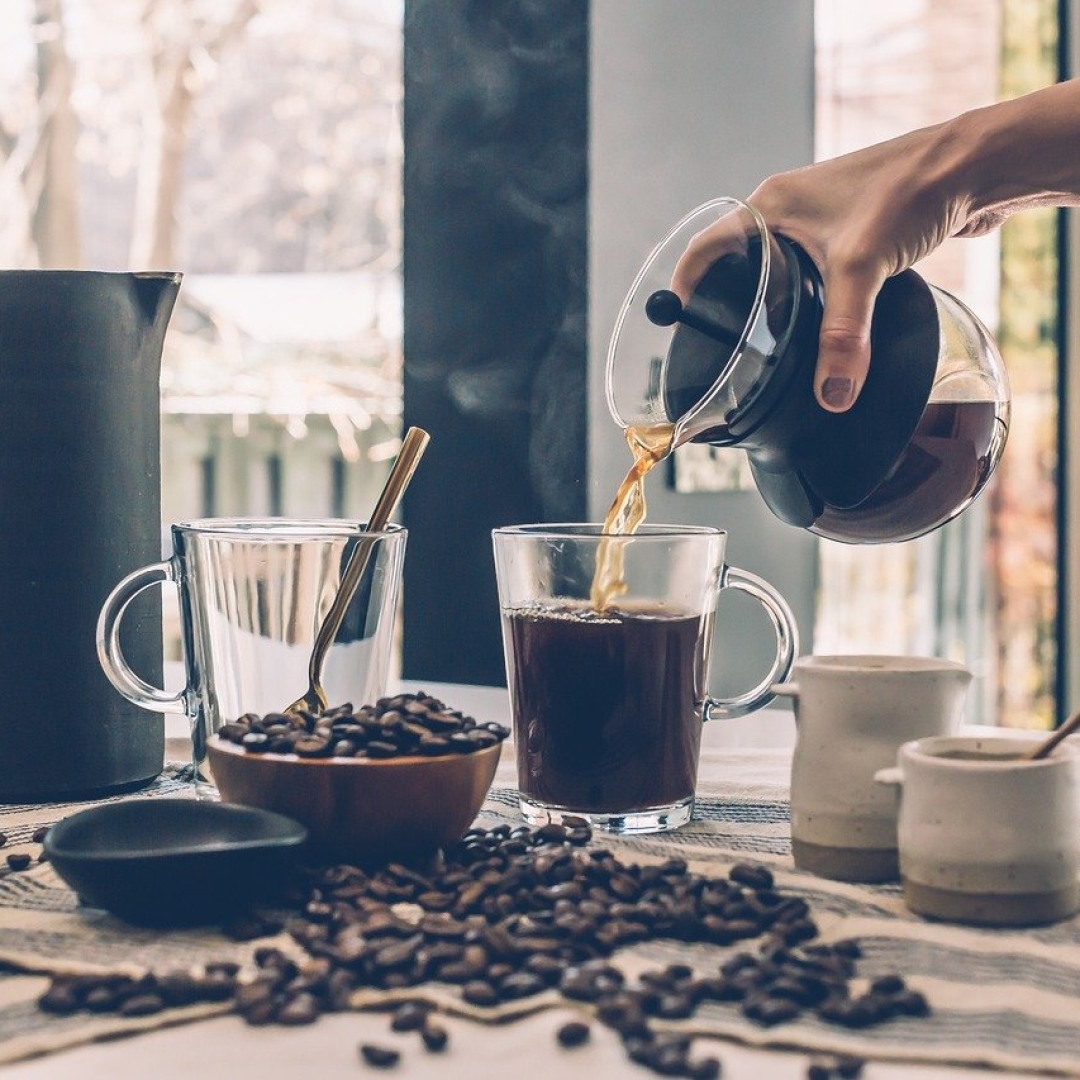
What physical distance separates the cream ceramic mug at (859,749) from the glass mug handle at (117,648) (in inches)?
20.5

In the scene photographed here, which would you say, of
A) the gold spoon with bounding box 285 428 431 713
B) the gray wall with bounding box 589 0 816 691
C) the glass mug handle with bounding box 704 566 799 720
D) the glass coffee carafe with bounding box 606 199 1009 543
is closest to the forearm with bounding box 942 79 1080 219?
the glass coffee carafe with bounding box 606 199 1009 543

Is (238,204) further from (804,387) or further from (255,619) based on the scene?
(804,387)

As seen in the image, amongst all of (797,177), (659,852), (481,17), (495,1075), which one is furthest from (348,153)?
(495,1075)

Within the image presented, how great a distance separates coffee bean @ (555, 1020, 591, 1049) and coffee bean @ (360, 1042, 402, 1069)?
0.27 ft

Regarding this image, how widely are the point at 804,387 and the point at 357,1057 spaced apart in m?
0.64

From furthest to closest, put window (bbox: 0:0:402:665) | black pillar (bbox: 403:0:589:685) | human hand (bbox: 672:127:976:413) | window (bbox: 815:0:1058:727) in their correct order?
1. window (bbox: 0:0:402:665)
2. window (bbox: 815:0:1058:727)
3. black pillar (bbox: 403:0:589:685)
4. human hand (bbox: 672:127:976:413)

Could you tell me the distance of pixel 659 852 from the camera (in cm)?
117

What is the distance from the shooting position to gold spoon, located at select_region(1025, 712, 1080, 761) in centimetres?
99

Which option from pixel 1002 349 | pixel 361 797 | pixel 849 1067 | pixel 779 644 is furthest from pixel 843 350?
pixel 1002 349

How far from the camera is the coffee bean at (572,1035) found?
0.78 meters

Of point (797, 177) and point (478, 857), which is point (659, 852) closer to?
point (478, 857)

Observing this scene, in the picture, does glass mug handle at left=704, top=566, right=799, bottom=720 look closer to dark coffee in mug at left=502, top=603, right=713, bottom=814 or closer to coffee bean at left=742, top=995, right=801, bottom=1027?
dark coffee in mug at left=502, top=603, right=713, bottom=814

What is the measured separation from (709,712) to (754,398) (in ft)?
0.86

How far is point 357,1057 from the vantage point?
0.77m
